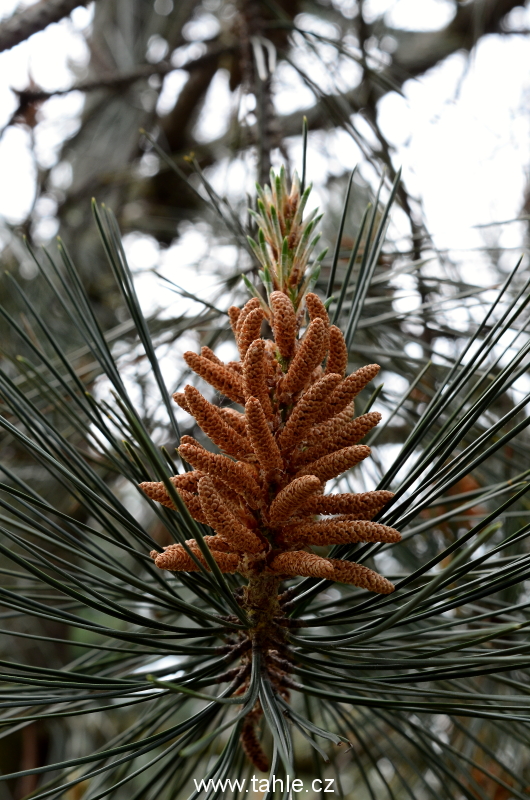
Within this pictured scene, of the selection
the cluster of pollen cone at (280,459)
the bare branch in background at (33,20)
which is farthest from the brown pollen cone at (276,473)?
the bare branch in background at (33,20)

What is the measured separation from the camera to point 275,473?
511 millimetres

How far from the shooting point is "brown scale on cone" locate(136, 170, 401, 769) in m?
0.45

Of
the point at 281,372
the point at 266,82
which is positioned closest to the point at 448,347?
the point at 266,82

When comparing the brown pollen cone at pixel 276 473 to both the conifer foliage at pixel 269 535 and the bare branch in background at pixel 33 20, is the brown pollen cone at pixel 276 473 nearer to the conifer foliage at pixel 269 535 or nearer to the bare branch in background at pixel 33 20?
the conifer foliage at pixel 269 535

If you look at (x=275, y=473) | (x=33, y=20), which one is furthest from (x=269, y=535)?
(x=33, y=20)

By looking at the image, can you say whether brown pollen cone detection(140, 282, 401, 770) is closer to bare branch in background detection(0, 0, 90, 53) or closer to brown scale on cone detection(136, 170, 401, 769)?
brown scale on cone detection(136, 170, 401, 769)

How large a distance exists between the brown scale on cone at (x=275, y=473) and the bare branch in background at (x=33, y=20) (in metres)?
0.57

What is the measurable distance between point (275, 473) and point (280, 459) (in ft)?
0.07

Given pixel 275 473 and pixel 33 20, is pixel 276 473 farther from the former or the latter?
pixel 33 20

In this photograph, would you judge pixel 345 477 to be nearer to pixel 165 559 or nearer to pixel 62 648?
pixel 165 559

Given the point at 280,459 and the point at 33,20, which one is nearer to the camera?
the point at 280,459

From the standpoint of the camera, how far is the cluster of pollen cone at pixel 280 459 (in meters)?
0.45

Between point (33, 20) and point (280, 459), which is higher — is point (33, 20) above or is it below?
above

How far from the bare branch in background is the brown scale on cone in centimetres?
57
